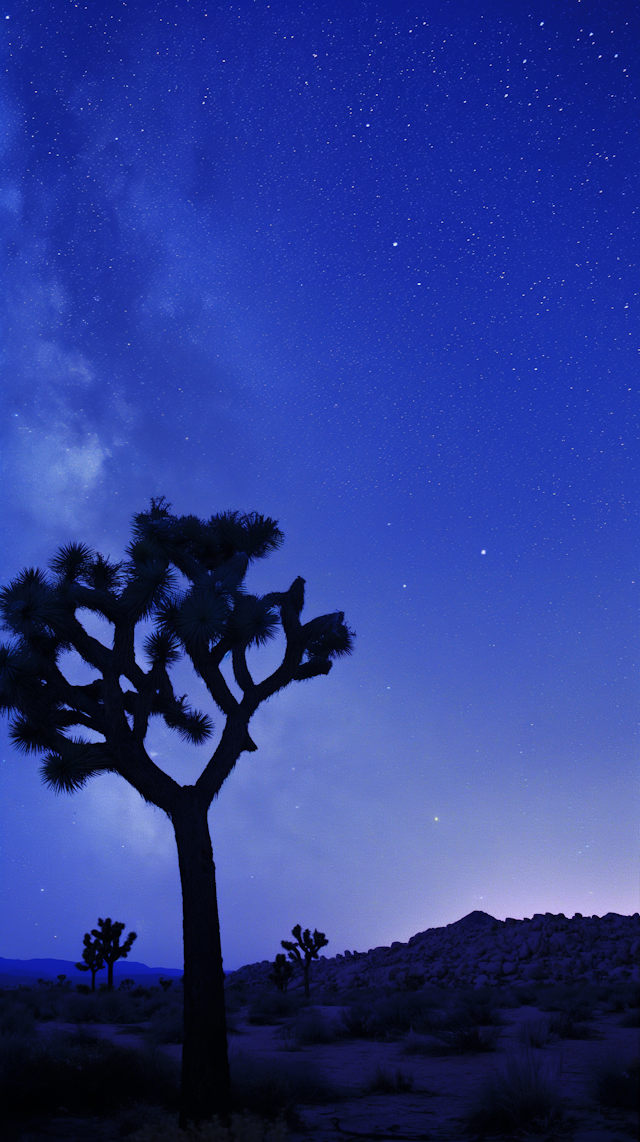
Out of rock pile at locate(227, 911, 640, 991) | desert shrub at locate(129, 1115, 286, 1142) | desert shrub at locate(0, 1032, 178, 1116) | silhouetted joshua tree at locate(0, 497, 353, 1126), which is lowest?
rock pile at locate(227, 911, 640, 991)

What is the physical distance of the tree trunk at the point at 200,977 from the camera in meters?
7.47

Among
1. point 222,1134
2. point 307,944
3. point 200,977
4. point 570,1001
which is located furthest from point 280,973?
point 222,1134

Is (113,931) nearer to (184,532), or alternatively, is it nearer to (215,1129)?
(184,532)

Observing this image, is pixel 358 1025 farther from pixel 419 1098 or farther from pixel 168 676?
pixel 168 676

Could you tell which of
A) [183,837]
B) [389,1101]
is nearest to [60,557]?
[183,837]

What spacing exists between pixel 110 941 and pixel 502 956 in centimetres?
1850

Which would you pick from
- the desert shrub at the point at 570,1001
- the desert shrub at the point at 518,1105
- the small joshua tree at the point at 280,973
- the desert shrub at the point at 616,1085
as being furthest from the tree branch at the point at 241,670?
the small joshua tree at the point at 280,973

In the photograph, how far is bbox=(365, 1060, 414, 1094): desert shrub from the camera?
31.1ft

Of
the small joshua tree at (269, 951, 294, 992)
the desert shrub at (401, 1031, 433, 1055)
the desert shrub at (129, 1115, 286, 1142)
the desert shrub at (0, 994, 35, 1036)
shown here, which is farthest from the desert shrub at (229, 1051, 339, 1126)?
the small joshua tree at (269, 951, 294, 992)

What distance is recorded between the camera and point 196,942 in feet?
27.1

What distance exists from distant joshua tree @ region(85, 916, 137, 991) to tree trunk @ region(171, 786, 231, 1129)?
90.3 ft

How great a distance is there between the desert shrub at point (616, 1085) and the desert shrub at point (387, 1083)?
2.58 metres

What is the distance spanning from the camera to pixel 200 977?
806 centimetres

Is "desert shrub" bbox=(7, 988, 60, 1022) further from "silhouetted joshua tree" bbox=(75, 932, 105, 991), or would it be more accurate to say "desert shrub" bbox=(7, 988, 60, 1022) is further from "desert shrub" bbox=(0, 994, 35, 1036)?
"silhouetted joshua tree" bbox=(75, 932, 105, 991)
